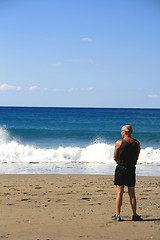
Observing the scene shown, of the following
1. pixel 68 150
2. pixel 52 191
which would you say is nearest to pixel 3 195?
pixel 52 191

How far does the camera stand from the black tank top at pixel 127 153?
6.36 m

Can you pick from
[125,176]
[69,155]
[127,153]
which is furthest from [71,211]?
[69,155]

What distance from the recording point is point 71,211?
23.2 ft

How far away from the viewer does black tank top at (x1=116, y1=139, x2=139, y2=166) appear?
636 centimetres

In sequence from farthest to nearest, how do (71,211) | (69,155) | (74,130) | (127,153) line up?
(74,130), (69,155), (71,211), (127,153)

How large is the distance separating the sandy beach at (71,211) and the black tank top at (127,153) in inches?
34.9

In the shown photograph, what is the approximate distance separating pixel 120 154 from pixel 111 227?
1078 mm

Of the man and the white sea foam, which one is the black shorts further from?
the white sea foam

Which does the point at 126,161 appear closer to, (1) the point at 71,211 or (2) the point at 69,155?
(1) the point at 71,211

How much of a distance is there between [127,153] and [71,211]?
150cm

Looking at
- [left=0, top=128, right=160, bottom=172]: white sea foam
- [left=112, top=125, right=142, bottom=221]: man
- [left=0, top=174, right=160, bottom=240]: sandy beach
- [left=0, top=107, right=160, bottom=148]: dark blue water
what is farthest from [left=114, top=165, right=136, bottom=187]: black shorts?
[left=0, top=107, right=160, bottom=148]: dark blue water

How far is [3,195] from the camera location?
855 centimetres

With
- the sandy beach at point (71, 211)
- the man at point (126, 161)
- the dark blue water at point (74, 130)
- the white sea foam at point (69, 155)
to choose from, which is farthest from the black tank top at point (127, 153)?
the dark blue water at point (74, 130)

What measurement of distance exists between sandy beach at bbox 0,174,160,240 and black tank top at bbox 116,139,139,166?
887 mm
